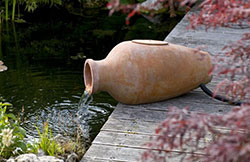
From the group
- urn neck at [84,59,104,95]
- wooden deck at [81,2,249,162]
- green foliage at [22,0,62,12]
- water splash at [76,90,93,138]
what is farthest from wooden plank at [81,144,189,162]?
green foliage at [22,0,62,12]

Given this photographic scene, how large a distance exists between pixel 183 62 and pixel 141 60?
1.41ft

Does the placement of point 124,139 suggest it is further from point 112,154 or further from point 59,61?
point 59,61

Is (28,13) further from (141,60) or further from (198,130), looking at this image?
(198,130)

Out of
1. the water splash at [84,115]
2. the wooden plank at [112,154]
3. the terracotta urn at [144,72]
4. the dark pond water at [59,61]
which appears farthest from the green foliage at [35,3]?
the wooden plank at [112,154]

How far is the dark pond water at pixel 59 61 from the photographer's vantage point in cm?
493

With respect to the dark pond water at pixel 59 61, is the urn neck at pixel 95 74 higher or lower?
higher

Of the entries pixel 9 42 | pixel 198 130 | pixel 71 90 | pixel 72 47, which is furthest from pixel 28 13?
pixel 198 130

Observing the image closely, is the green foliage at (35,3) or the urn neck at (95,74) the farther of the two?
the green foliage at (35,3)

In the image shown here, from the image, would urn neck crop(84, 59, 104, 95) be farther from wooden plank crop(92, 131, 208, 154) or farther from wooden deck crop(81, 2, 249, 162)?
wooden plank crop(92, 131, 208, 154)

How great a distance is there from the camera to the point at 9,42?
8859 millimetres

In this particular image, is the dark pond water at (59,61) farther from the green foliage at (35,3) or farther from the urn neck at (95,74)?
the urn neck at (95,74)

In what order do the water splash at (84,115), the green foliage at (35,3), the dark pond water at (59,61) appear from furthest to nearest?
the green foliage at (35,3)
the dark pond water at (59,61)
the water splash at (84,115)

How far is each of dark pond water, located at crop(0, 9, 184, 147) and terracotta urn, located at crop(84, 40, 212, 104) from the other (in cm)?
59

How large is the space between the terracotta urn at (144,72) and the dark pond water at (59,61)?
59cm
